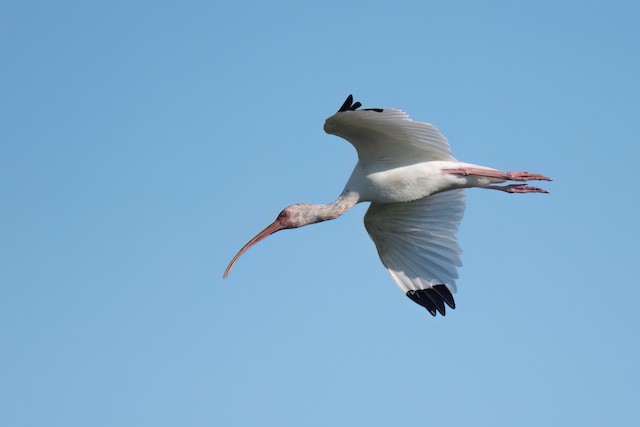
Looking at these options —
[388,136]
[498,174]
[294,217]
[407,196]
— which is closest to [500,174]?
[498,174]

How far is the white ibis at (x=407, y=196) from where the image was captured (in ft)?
48.9

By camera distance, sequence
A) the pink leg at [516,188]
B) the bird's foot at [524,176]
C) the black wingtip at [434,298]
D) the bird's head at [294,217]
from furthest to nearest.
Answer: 1. the black wingtip at [434,298]
2. the bird's head at [294,217]
3. the pink leg at [516,188]
4. the bird's foot at [524,176]

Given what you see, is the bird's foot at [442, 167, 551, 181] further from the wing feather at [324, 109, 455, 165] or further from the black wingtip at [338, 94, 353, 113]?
the black wingtip at [338, 94, 353, 113]

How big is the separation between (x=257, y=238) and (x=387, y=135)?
3.18 metres

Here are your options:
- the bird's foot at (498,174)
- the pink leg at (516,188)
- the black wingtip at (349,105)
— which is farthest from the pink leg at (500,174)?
the black wingtip at (349,105)

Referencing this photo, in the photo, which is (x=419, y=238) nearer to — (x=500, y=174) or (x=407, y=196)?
(x=407, y=196)

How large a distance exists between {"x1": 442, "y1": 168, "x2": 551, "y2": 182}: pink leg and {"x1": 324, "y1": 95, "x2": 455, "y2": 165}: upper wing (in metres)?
0.37

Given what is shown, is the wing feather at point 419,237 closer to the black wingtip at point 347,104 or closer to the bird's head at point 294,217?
the bird's head at point 294,217

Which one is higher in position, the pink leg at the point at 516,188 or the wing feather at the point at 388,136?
the wing feather at the point at 388,136

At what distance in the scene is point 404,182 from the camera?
50.5 feet

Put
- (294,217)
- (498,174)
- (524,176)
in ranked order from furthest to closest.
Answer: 1. (294,217)
2. (524,176)
3. (498,174)

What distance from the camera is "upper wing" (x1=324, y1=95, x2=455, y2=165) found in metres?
14.4

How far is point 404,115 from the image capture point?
47.1ft

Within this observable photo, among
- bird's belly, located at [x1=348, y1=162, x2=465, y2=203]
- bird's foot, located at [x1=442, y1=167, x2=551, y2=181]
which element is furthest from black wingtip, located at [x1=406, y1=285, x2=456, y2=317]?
bird's foot, located at [x1=442, y1=167, x2=551, y2=181]
